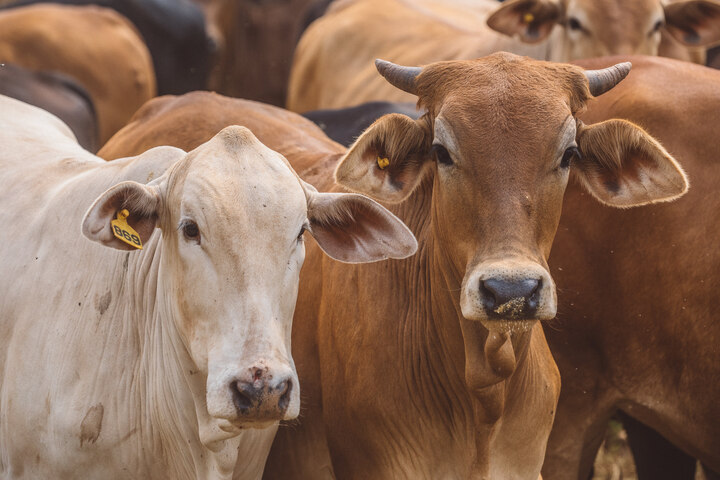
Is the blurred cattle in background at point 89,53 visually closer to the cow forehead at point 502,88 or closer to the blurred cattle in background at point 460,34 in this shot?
the blurred cattle in background at point 460,34

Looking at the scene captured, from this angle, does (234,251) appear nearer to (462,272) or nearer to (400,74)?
(462,272)

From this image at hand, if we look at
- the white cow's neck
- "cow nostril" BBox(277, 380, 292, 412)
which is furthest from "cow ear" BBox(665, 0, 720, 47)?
"cow nostril" BBox(277, 380, 292, 412)

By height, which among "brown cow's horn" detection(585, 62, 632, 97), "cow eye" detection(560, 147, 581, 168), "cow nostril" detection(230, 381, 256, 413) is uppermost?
"brown cow's horn" detection(585, 62, 632, 97)

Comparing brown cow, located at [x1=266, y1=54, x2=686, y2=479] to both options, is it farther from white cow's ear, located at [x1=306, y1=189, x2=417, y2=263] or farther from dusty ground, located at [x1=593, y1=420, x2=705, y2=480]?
dusty ground, located at [x1=593, y1=420, x2=705, y2=480]

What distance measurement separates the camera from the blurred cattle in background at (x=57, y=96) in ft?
→ 26.7

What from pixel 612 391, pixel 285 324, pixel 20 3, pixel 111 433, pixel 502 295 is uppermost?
pixel 502 295

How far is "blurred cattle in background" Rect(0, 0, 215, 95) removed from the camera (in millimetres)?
11977

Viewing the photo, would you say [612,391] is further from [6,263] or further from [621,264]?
[6,263]

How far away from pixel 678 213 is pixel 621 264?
0.31 m

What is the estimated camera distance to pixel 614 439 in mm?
7664

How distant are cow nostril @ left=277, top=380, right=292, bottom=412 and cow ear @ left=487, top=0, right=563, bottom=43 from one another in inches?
185

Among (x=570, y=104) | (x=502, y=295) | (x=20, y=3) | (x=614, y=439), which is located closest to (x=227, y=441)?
(x=502, y=295)

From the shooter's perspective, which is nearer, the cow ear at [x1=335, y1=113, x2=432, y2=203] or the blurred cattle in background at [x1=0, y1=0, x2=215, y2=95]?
the cow ear at [x1=335, y1=113, x2=432, y2=203]

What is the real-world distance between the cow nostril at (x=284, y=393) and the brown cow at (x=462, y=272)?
0.61 m
